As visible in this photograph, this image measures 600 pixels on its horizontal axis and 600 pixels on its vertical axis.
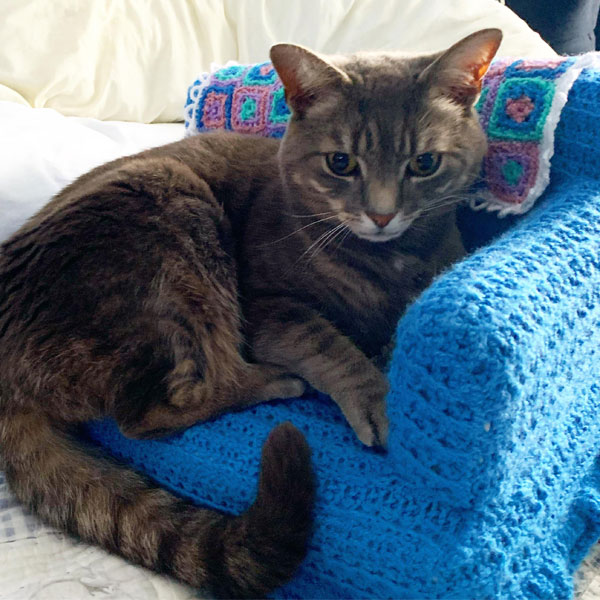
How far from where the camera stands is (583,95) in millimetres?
1072

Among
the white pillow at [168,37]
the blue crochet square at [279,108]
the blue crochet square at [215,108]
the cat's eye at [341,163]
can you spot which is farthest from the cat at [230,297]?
the white pillow at [168,37]

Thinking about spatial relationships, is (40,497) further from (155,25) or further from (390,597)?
(155,25)

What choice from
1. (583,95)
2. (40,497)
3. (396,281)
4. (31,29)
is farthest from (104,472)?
(31,29)

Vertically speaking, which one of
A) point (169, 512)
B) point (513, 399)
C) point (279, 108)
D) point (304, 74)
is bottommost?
point (169, 512)

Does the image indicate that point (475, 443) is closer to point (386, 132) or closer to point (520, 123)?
point (386, 132)

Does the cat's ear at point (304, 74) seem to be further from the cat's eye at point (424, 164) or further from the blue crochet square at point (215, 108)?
the blue crochet square at point (215, 108)

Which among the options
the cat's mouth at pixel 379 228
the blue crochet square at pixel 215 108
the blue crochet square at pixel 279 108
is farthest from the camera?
the blue crochet square at pixel 215 108

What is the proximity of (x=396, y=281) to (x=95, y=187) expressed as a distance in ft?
2.06

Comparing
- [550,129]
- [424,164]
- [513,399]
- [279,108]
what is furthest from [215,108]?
[513,399]

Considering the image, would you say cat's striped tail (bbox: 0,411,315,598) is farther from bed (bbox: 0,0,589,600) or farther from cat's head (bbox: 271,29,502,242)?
bed (bbox: 0,0,589,600)

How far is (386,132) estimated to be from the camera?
3.41ft

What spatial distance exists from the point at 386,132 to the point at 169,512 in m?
0.75

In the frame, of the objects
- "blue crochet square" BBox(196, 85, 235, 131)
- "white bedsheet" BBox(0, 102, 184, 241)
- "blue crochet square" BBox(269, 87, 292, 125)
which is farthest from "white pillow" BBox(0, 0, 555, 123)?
"blue crochet square" BBox(269, 87, 292, 125)

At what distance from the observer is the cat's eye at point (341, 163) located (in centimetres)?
107
